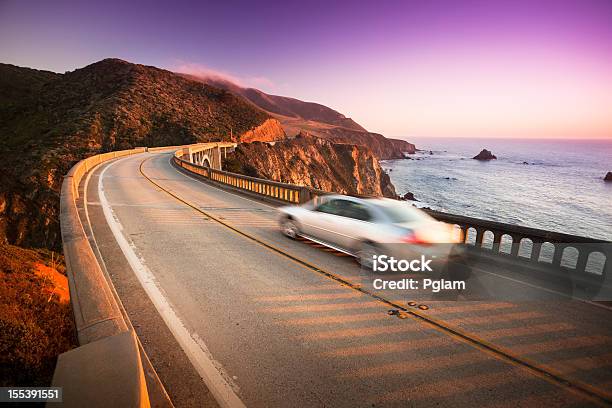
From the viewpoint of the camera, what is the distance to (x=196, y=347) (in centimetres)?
404

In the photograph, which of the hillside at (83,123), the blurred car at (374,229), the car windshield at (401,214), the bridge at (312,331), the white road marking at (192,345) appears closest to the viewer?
the bridge at (312,331)

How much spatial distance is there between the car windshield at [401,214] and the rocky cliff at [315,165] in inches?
2190

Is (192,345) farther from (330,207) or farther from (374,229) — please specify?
(330,207)

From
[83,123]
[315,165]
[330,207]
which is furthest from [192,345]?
[315,165]

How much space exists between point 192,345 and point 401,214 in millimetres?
4798

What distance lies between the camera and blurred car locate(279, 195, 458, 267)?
6180 mm

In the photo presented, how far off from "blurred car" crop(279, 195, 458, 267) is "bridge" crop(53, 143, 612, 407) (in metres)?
0.44

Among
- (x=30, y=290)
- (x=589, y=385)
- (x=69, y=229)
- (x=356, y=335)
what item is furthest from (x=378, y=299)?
(x=30, y=290)

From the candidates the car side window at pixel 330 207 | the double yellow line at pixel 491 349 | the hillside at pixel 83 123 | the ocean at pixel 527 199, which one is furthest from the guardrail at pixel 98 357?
the ocean at pixel 527 199

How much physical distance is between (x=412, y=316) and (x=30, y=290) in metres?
6.95

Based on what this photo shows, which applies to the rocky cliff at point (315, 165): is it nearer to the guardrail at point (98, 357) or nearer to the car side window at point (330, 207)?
the car side window at point (330, 207)

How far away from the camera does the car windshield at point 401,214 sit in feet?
21.4

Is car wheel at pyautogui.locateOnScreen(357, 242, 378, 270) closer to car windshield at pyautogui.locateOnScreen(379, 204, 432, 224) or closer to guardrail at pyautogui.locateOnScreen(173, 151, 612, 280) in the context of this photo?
car windshield at pyautogui.locateOnScreen(379, 204, 432, 224)

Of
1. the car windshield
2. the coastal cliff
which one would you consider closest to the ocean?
the car windshield
